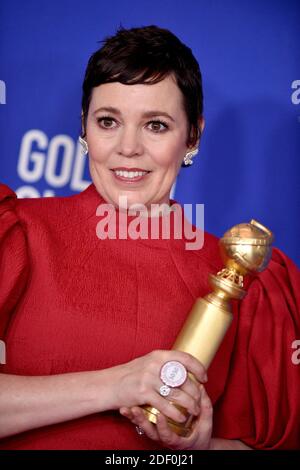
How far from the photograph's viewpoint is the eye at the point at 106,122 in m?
1.39

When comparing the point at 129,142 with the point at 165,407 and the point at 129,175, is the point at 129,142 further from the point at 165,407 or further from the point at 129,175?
the point at 165,407

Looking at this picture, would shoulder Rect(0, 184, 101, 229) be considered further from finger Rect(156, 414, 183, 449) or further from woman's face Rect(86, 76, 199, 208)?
finger Rect(156, 414, 183, 449)

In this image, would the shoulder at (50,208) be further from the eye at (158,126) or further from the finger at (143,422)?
the finger at (143,422)

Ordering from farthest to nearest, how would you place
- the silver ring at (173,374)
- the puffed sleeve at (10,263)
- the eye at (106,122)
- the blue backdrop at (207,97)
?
the blue backdrop at (207,97), the eye at (106,122), the puffed sleeve at (10,263), the silver ring at (173,374)

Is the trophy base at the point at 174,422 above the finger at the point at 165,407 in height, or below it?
below

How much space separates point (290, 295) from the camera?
59.0 inches

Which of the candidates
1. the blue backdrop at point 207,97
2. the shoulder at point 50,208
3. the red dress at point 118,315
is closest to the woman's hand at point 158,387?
the red dress at point 118,315

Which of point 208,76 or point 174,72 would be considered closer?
point 174,72

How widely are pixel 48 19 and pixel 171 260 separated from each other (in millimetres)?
751

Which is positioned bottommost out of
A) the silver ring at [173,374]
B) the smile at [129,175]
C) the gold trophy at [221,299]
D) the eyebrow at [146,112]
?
Answer: the silver ring at [173,374]

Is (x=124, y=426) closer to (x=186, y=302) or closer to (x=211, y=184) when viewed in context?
(x=186, y=302)

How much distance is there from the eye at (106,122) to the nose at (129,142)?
0.03 meters

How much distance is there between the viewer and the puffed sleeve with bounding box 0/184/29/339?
128 centimetres

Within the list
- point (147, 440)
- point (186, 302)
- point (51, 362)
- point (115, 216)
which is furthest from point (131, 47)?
point (147, 440)
